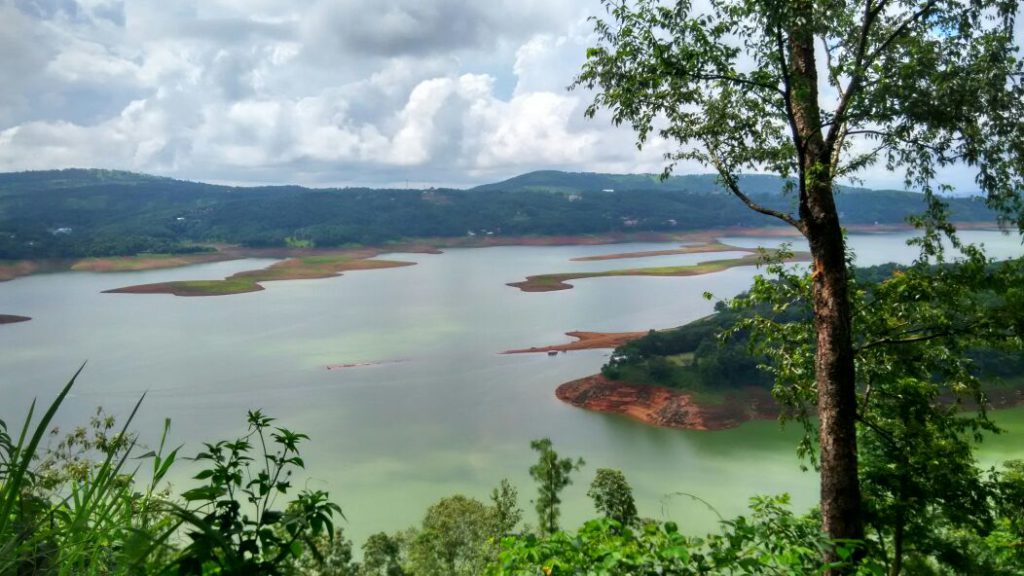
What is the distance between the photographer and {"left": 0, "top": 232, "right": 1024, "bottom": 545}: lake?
33.9 feet

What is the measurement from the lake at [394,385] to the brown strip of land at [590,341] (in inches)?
21.3

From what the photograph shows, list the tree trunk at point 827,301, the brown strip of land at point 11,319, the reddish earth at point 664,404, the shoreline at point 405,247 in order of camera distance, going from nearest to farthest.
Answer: the tree trunk at point 827,301
the reddish earth at point 664,404
the brown strip of land at point 11,319
the shoreline at point 405,247

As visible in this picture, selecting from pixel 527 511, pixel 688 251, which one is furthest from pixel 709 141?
pixel 688 251

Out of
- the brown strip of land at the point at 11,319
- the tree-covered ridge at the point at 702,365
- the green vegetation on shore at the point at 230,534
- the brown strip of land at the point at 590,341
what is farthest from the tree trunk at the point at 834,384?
the brown strip of land at the point at 11,319

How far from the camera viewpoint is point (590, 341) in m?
20.1

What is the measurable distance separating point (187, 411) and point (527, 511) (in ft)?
25.4

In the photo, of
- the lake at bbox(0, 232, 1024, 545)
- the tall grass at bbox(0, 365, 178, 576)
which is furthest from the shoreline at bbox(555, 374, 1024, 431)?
the tall grass at bbox(0, 365, 178, 576)

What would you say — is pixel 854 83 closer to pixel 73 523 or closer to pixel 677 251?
pixel 73 523

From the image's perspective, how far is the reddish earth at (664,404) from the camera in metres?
14.4

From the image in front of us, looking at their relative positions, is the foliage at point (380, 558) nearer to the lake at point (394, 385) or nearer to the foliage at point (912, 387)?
the lake at point (394, 385)

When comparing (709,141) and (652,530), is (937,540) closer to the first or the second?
(709,141)

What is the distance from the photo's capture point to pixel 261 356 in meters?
17.8

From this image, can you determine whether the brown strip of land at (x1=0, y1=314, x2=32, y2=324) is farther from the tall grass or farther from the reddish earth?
the tall grass

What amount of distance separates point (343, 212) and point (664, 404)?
49013mm
